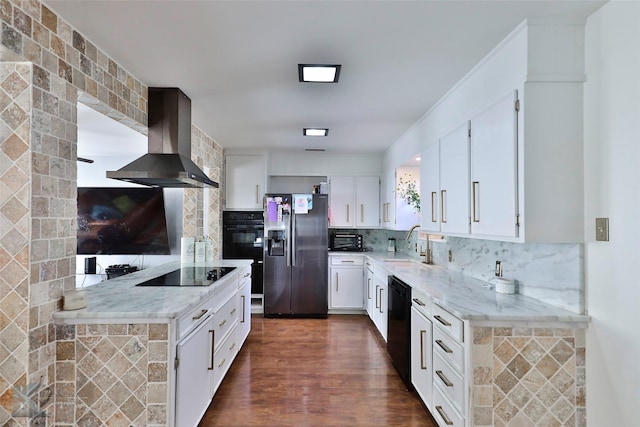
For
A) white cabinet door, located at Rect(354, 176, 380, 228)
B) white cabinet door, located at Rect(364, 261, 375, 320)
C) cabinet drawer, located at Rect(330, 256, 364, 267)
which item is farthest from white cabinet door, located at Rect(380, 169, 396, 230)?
white cabinet door, located at Rect(364, 261, 375, 320)

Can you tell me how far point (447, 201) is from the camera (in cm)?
278

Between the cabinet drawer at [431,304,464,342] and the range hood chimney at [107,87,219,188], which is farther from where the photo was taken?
the range hood chimney at [107,87,219,188]

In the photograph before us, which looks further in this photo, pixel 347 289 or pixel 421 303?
pixel 347 289

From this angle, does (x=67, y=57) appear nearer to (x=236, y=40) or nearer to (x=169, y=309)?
(x=236, y=40)

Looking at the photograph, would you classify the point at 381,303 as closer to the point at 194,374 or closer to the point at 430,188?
the point at 430,188

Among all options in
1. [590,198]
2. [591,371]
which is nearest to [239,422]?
[591,371]

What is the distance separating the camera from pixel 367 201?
5410 mm

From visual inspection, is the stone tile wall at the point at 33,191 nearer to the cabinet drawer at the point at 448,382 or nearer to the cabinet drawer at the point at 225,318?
the cabinet drawer at the point at 225,318

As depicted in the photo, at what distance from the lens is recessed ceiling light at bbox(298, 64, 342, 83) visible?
2240 mm

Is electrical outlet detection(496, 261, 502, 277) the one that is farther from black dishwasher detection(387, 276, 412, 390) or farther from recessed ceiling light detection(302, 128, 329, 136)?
recessed ceiling light detection(302, 128, 329, 136)

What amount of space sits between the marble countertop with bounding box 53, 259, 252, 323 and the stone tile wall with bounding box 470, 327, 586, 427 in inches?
66.3

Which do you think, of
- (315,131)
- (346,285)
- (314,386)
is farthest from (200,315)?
(346,285)

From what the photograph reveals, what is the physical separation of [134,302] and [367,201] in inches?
155

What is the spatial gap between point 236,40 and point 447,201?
1950 mm
